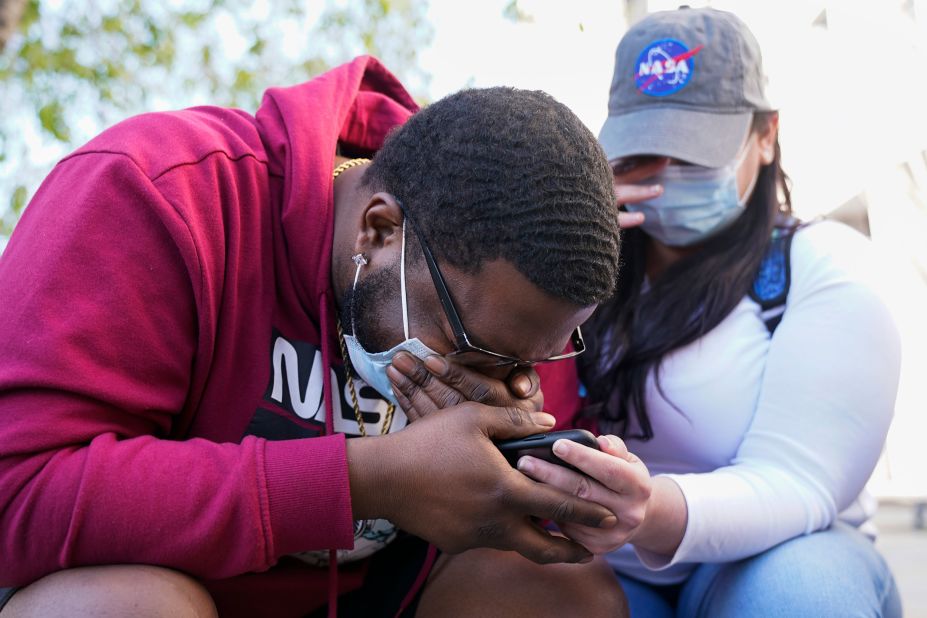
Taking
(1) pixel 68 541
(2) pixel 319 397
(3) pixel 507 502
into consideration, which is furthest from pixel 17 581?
(3) pixel 507 502

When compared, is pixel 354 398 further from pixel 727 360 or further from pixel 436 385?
pixel 727 360

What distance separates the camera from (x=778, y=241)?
241 cm

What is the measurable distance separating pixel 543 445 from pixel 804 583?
2.25 ft

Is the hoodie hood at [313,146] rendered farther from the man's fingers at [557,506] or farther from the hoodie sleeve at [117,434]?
the man's fingers at [557,506]

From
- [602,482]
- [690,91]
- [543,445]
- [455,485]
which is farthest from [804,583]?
[690,91]

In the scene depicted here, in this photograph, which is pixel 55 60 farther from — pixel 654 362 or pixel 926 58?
pixel 926 58

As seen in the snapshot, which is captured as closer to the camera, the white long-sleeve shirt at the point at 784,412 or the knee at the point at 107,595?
the knee at the point at 107,595

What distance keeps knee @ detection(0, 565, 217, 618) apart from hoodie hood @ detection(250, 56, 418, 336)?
624mm

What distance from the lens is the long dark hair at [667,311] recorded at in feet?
7.72

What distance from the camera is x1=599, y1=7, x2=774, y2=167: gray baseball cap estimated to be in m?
2.38

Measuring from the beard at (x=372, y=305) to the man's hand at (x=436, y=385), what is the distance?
9 centimetres

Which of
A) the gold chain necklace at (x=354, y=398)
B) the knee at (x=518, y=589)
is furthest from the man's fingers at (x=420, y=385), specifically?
the knee at (x=518, y=589)

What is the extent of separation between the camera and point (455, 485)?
161cm

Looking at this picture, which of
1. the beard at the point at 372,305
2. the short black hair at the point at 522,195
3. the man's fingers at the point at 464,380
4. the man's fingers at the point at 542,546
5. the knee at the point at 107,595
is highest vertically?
the short black hair at the point at 522,195
